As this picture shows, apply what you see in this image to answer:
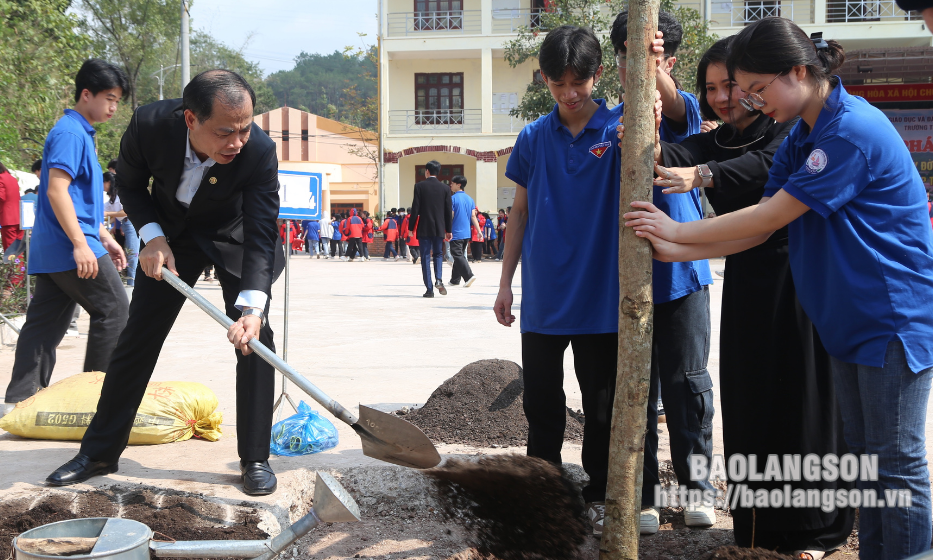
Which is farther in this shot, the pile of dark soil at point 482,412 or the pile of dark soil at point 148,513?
the pile of dark soil at point 482,412

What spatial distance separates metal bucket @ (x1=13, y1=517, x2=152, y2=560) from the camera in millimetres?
2219

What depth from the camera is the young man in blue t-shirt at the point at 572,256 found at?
9.32ft

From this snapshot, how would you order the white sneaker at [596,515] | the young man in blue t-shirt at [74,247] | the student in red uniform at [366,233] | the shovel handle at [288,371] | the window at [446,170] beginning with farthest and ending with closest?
1. the window at [446,170]
2. the student in red uniform at [366,233]
3. the young man in blue t-shirt at [74,247]
4. the white sneaker at [596,515]
5. the shovel handle at [288,371]

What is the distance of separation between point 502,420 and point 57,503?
217 cm

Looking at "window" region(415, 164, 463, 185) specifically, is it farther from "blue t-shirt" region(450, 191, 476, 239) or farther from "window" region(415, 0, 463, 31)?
"blue t-shirt" region(450, 191, 476, 239)

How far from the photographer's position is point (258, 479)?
3.22 m

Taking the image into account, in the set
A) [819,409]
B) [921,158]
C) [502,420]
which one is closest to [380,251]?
[921,158]

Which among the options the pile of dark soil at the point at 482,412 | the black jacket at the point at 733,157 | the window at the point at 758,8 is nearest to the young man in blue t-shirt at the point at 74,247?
the pile of dark soil at the point at 482,412

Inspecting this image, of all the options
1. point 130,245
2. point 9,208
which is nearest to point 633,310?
point 9,208

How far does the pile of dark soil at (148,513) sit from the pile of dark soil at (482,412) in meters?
1.32

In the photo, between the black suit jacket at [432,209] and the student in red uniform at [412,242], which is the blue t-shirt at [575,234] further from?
the student in red uniform at [412,242]

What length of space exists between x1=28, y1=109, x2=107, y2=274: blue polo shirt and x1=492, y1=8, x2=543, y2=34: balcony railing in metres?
26.4

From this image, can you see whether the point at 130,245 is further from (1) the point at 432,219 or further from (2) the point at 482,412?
(2) the point at 482,412

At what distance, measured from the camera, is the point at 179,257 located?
341 centimetres
